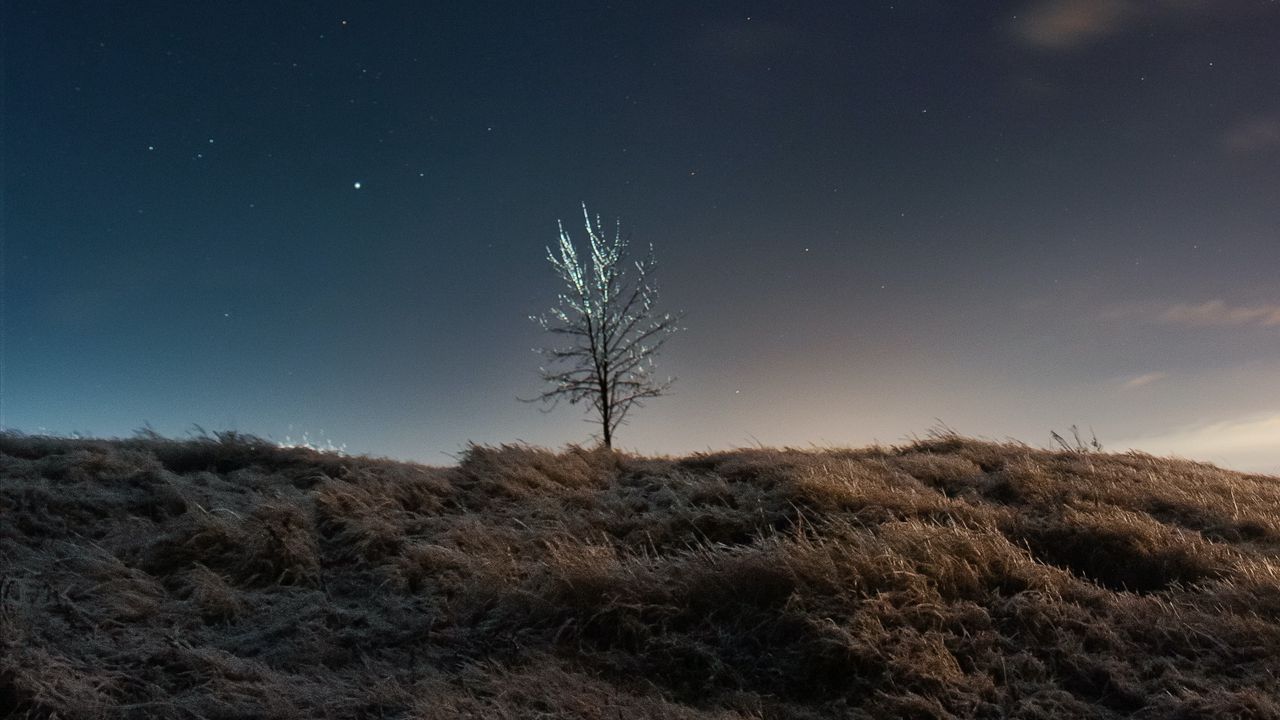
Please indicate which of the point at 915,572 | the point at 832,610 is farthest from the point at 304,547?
the point at 915,572

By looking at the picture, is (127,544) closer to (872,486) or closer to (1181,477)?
(872,486)

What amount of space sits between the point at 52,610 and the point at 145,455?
5.15 m

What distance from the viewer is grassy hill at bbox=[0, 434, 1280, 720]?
474 cm

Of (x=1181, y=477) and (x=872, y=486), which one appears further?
(x=1181, y=477)

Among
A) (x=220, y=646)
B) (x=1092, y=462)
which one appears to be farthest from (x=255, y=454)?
(x=1092, y=462)

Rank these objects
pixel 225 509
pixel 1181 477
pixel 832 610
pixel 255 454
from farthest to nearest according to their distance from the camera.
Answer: pixel 255 454 < pixel 1181 477 < pixel 225 509 < pixel 832 610

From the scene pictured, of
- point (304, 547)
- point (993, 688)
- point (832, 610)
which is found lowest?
point (993, 688)

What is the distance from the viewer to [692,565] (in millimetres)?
5992

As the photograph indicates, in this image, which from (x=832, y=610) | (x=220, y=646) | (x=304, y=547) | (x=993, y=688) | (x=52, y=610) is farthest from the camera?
(x=304, y=547)

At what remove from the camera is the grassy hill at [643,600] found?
4738 millimetres

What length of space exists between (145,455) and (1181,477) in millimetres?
13603

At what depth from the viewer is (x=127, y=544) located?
7.77 metres

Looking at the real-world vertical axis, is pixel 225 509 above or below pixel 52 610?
above

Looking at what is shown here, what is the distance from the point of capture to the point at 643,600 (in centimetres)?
570
